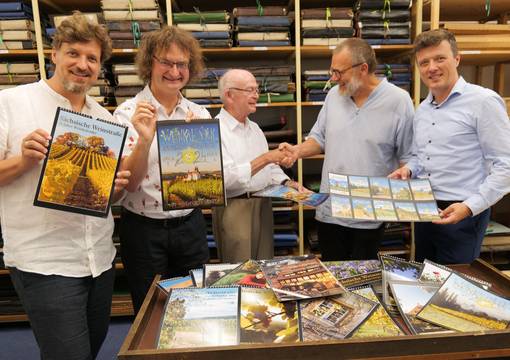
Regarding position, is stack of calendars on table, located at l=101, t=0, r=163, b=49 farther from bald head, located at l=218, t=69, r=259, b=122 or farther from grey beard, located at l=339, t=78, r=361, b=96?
grey beard, located at l=339, t=78, r=361, b=96

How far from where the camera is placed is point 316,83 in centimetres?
285

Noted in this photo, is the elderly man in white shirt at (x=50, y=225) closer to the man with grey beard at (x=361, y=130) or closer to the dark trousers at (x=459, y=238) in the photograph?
the man with grey beard at (x=361, y=130)

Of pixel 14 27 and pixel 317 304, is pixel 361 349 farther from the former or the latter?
pixel 14 27

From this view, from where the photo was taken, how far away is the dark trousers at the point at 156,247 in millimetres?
1625

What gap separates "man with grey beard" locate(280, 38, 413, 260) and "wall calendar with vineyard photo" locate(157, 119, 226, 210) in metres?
0.72

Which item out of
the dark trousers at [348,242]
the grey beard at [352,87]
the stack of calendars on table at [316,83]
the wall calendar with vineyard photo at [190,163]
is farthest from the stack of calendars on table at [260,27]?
the wall calendar with vineyard photo at [190,163]

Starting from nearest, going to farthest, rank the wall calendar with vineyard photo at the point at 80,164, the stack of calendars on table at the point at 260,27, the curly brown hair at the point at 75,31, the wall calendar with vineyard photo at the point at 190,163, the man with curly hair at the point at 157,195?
1. the wall calendar with vineyard photo at the point at 80,164
2. the curly brown hair at the point at 75,31
3. the wall calendar with vineyard photo at the point at 190,163
4. the man with curly hair at the point at 157,195
5. the stack of calendars on table at the point at 260,27

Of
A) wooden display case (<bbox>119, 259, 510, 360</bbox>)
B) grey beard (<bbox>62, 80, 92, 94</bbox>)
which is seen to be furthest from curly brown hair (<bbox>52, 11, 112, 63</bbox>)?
wooden display case (<bbox>119, 259, 510, 360</bbox>)

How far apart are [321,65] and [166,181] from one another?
2.36 m

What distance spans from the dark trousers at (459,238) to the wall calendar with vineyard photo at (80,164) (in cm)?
160

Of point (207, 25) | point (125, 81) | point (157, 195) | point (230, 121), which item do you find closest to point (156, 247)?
point (157, 195)

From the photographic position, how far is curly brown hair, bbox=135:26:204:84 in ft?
5.26

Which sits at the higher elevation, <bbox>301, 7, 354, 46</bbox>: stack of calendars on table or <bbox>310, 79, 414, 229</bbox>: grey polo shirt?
<bbox>301, 7, 354, 46</bbox>: stack of calendars on table

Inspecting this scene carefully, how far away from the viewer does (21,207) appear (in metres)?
1.25
